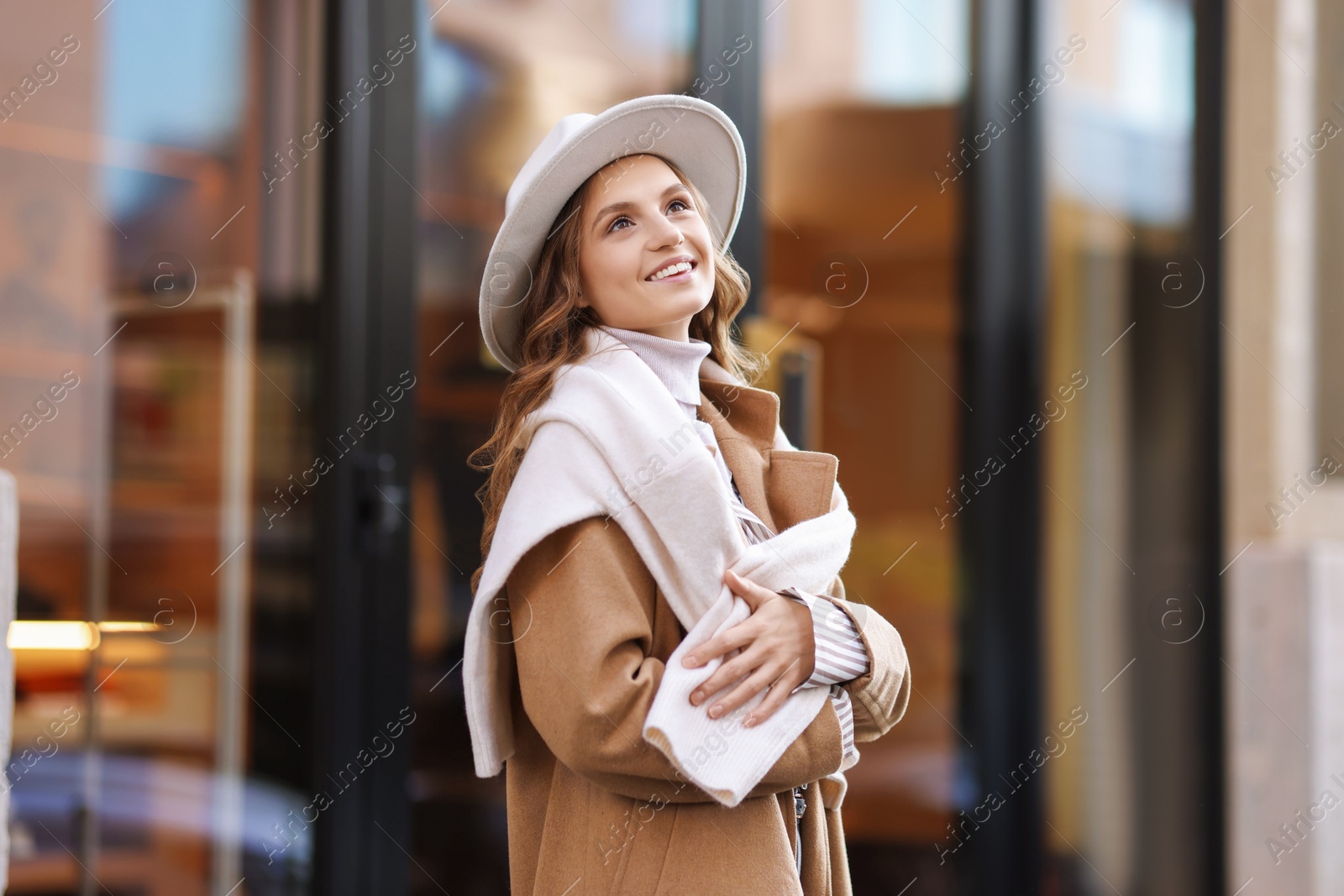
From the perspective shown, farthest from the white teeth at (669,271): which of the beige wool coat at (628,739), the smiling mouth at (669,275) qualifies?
the beige wool coat at (628,739)

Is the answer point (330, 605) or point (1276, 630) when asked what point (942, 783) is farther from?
point (330, 605)

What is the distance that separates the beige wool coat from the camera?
4.25 feet

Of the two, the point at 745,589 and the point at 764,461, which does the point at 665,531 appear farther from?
the point at 764,461

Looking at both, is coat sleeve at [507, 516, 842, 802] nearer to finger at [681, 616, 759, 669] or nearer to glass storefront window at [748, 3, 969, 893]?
finger at [681, 616, 759, 669]

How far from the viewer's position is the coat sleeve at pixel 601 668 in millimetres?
1285

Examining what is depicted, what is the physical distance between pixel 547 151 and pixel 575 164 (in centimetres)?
4

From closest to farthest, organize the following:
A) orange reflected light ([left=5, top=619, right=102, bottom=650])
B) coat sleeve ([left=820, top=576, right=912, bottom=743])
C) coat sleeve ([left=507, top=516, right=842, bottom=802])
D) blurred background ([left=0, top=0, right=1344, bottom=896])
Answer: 1. coat sleeve ([left=507, top=516, right=842, bottom=802])
2. coat sleeve ([left=820, top=576, right=912, bottom=743])
3. orange reflected light ([left=5, top=619, right=102, bottom=650])
4. blurred background ([left=0, top=0, right=1344, bottom=896])

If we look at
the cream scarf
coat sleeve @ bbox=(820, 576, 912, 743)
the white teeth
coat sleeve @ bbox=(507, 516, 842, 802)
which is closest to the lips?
the white teeth

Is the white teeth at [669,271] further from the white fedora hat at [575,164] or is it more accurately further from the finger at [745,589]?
the finger at [745,589]

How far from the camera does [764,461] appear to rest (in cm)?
153

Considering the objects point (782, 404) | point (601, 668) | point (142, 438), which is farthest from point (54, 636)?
point (782, 404)

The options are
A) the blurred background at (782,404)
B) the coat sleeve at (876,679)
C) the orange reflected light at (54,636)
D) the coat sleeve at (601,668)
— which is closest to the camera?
the coat sleeve at (601,668)

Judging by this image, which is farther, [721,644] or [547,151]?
[547,151]

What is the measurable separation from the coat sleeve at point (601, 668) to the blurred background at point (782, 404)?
2.26 feet
